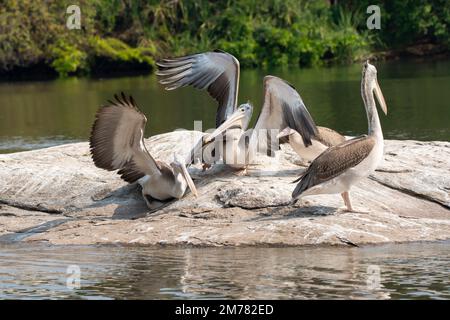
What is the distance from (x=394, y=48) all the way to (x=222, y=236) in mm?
28664

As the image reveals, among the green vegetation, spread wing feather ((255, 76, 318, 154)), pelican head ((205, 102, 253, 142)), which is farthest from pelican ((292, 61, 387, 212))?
the green vegetation

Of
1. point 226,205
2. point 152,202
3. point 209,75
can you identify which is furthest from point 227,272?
point 209,75

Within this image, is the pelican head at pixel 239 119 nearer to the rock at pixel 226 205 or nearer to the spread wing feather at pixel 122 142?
the rock at pixel 226 205

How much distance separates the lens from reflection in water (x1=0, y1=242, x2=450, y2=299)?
8.38 meters

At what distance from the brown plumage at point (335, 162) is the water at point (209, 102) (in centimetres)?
721

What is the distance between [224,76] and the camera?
12094 millimetres

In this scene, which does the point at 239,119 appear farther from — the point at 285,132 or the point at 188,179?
the point at 188,179

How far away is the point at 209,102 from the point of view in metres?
25.3

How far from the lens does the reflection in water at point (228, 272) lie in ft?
27.5

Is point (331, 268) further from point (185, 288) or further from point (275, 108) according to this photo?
point (275, 108)

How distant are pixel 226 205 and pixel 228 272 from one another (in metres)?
1.71

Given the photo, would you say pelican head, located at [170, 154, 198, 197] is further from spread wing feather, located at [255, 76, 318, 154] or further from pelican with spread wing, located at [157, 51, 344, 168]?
spread wing feather, located at [255, 76, 318, 154]

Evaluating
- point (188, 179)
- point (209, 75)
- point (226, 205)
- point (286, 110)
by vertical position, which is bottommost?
point (226, 205)

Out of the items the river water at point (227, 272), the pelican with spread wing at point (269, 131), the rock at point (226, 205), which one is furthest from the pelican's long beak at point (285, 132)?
the river water at point (227, 272)
